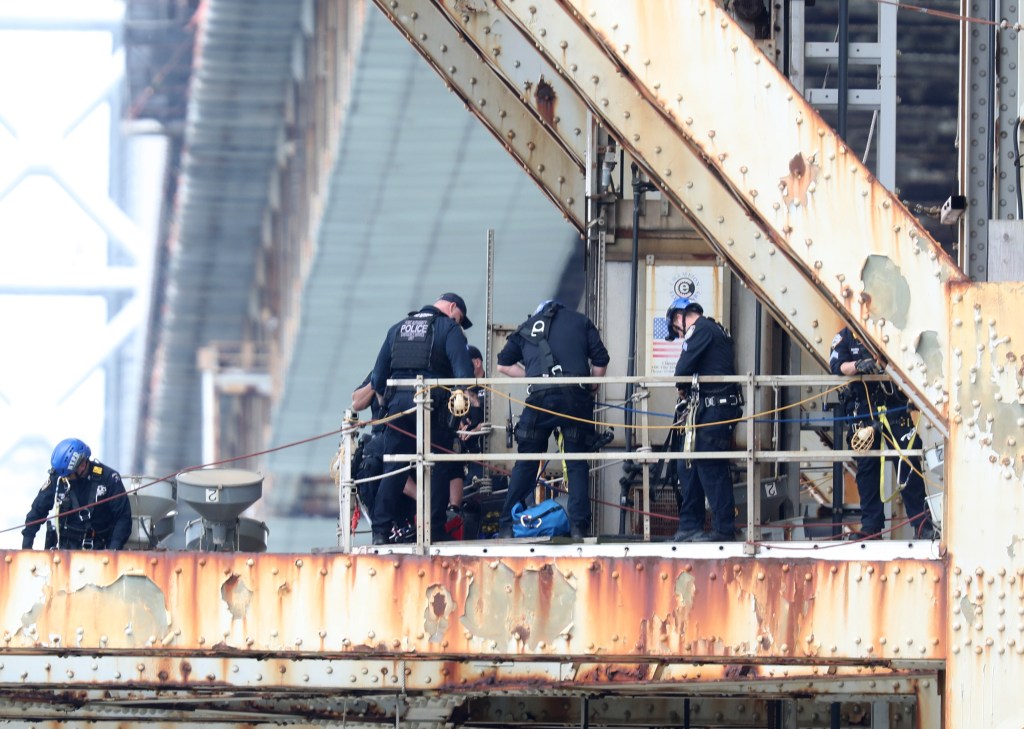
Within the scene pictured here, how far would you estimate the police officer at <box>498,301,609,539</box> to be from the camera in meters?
10.8

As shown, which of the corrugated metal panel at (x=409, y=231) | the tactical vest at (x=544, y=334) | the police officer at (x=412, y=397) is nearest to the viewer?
the tactical vest at (x=544, y=334)

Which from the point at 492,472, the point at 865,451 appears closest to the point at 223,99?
the point at 492,472

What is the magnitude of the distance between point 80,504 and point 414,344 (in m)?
2.64

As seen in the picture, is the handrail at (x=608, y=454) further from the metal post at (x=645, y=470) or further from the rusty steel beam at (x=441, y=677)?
the rusty steel beam at (x=441, y=677)

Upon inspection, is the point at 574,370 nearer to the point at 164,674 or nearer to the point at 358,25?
the point at 164,674

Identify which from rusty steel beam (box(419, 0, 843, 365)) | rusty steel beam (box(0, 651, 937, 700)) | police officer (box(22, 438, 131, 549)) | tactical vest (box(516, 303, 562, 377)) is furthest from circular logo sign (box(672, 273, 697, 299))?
police officer (box(22, 438, 131, 549))

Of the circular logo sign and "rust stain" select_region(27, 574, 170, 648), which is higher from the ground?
the circular logo sign

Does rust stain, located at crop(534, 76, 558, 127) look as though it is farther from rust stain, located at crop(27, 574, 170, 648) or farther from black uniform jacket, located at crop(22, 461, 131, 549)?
rust stain, located at crop(27, 574, 170, 648)

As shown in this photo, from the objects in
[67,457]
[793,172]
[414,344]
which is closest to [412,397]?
[414,344]

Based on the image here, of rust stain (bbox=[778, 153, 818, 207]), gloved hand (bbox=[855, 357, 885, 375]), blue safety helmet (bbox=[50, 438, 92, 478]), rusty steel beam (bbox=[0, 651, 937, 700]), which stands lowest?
rusty steel beam (bbox=[0, 651, 937, 700])

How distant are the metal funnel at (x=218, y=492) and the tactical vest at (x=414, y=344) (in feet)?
4.89

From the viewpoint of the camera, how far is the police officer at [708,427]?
10.3 m

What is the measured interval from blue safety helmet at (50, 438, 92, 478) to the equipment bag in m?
3.13

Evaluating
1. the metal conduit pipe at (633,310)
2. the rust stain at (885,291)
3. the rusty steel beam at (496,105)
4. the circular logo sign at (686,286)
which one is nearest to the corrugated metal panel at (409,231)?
the rusty steel beam at (496,105)
